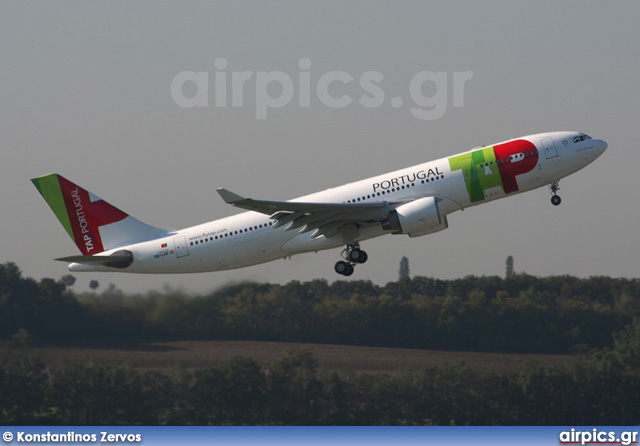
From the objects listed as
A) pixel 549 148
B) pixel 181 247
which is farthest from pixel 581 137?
pixel 181 247

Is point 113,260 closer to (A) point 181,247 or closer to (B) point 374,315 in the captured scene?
(A) point 181,247

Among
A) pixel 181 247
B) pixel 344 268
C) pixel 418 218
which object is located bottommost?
Result: pixel 344 268

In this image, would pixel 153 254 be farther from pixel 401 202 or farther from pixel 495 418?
pixel 495 418

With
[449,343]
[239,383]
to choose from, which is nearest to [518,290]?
[449,343]

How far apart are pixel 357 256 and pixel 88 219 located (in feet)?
47.2

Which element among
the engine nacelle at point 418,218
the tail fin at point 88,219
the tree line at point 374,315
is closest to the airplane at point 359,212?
the engine nacelle at point 418,218

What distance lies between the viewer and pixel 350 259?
45656 mm

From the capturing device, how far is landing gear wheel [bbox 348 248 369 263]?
149ft

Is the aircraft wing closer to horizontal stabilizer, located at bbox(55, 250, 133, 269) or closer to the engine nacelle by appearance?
the engine nacelle

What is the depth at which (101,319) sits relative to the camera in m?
62.4

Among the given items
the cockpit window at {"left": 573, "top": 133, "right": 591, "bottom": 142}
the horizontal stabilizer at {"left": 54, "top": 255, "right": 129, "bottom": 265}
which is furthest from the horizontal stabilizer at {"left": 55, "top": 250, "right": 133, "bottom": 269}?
the cockpit window at {"left": 573, "top": 133, "right": 591, "bottom": 142}

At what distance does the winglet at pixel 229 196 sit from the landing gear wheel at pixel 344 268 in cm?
842

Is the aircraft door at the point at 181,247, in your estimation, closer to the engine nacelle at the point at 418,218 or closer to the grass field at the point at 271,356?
the engine nacelle at the point at 418,218

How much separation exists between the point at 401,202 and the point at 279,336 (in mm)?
39143
